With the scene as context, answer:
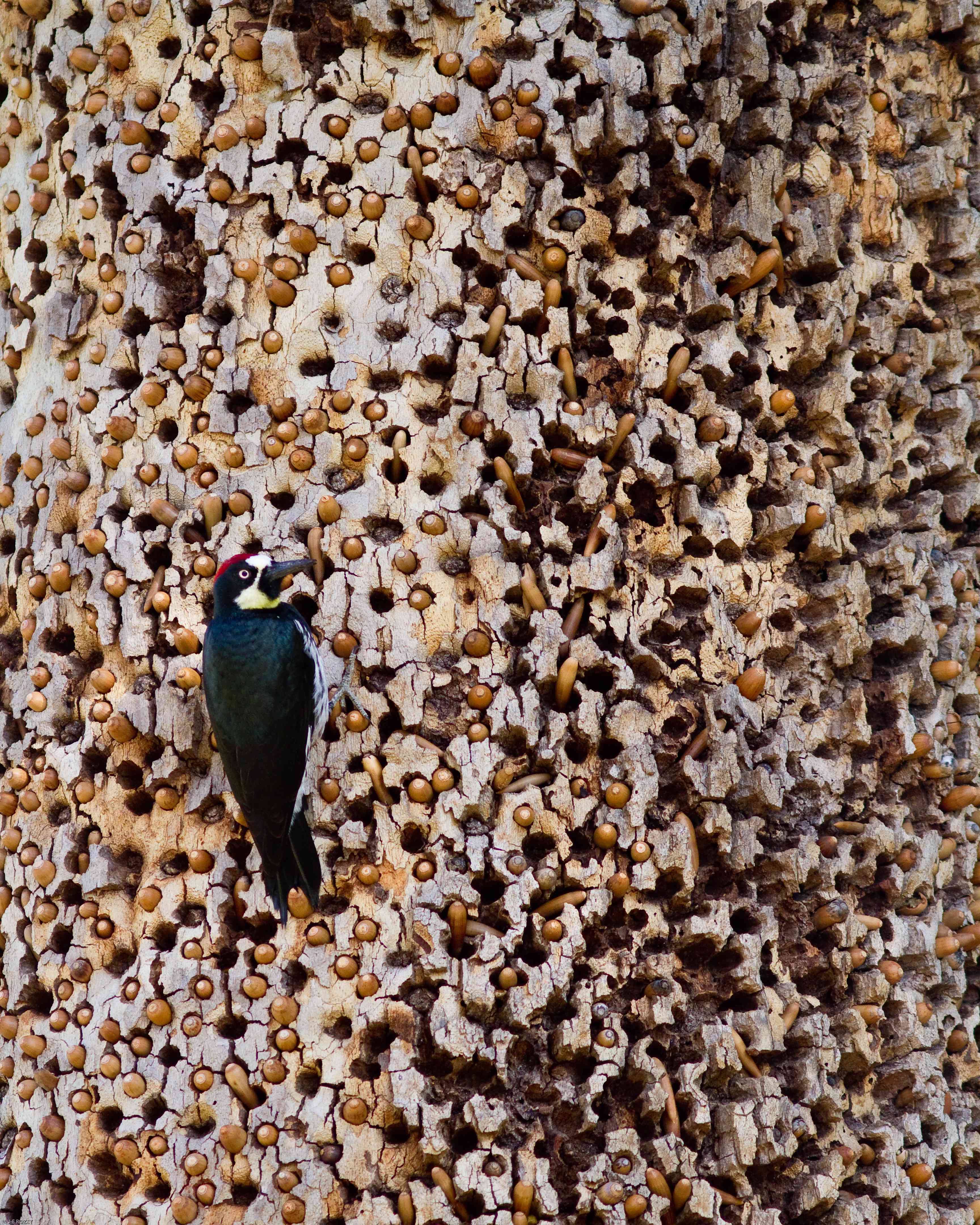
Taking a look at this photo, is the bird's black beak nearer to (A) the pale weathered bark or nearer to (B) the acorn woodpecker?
(B) the acorn woodpecker

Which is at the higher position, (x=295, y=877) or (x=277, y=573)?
(x=277, y=573)

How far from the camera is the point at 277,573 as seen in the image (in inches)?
110

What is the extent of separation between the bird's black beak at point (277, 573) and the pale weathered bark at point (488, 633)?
11 cm

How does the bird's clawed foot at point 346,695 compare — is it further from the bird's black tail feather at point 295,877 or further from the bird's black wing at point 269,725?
the bird's black tail feather at point 295,877

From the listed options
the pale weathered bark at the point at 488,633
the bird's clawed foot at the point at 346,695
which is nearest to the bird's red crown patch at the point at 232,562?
the pale weathered bark at the point at 488,633

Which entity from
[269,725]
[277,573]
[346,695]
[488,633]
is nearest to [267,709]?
[269,725]

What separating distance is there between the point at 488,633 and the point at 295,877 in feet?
2.29

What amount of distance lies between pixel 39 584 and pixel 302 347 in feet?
2.93

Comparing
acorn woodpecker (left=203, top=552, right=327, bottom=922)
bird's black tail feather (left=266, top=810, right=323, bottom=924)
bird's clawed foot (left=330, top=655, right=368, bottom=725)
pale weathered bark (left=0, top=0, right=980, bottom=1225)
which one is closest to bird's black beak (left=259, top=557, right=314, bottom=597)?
acorn woodpecker (left=203, top=552, right=327, bottom=922)

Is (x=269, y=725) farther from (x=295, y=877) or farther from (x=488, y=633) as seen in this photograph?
(x=488, y=633)

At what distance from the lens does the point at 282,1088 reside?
8.97 feet

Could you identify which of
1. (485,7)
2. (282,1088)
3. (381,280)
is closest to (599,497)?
(381,280)

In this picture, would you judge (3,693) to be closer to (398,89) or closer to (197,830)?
(197,830)

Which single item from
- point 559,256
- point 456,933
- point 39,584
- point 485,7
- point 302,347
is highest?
point 485,7
